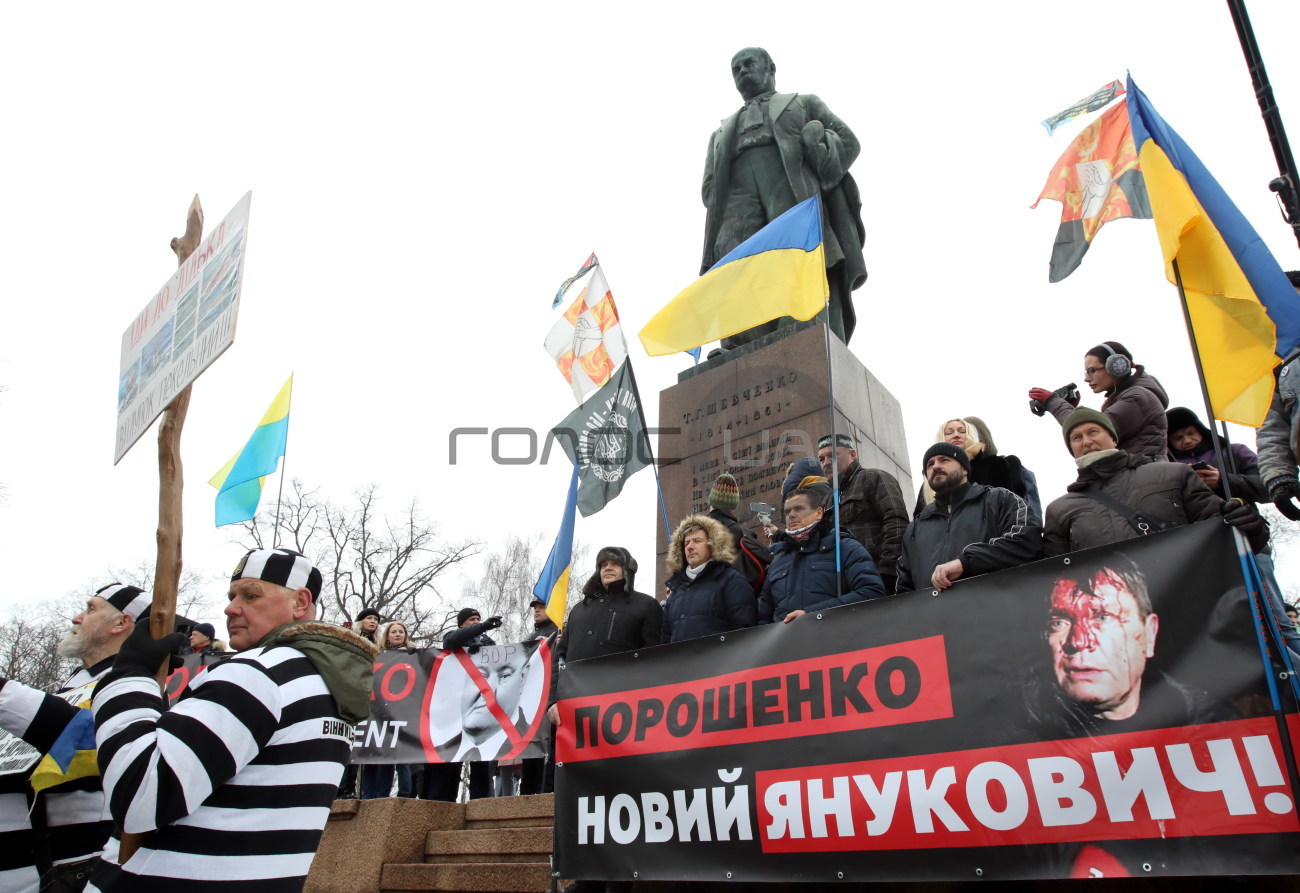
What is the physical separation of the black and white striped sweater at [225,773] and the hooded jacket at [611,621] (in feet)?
9.76

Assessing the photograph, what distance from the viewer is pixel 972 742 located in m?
3.31

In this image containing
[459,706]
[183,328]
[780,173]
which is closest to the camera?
[183,328]

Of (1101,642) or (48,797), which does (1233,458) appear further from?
(48,797)

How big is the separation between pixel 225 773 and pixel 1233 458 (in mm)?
5182

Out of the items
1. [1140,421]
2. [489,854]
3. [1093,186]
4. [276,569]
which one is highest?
[1093,186]

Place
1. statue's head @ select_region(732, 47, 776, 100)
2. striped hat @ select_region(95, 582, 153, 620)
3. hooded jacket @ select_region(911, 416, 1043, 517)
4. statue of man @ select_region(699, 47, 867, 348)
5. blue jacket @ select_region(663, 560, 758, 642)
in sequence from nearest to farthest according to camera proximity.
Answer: striped hat @ select_region(95, 582, 153, 620) → blue jacket @ select_region(663, 560, 758, 642) → hooded jacket @ select_region(911, 416, 1043, 517) → statue of man @ select_region(699, 47, 867, 348) → statue's head @ select_region(732, 47, 776, 100)

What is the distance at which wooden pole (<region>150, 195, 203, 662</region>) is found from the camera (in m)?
2.88

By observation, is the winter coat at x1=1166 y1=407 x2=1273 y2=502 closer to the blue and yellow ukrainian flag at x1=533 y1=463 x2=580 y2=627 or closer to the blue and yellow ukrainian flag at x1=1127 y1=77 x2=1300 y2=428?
the blue and yellow ukrainian flag at x1=1127 y1=77 x2=1300 y2=428

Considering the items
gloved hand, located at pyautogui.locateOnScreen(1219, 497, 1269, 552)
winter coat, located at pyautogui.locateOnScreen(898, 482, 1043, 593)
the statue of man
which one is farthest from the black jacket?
the statue of man

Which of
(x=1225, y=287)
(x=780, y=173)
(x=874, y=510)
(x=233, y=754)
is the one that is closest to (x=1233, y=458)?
(x=1225, y=287)

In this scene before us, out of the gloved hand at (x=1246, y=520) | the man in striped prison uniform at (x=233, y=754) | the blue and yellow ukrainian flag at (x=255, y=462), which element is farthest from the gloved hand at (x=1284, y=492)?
the blue and yellow ukrainian flag at (x=255, y=462)

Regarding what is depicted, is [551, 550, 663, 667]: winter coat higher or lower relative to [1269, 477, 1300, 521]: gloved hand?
lower

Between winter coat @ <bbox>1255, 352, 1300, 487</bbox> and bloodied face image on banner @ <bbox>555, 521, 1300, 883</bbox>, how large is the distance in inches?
59.5

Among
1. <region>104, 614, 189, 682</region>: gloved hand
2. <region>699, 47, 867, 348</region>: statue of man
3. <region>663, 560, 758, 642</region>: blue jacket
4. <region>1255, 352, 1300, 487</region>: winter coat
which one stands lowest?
<region>104, 614, 189, 682</region>: gloved hand
